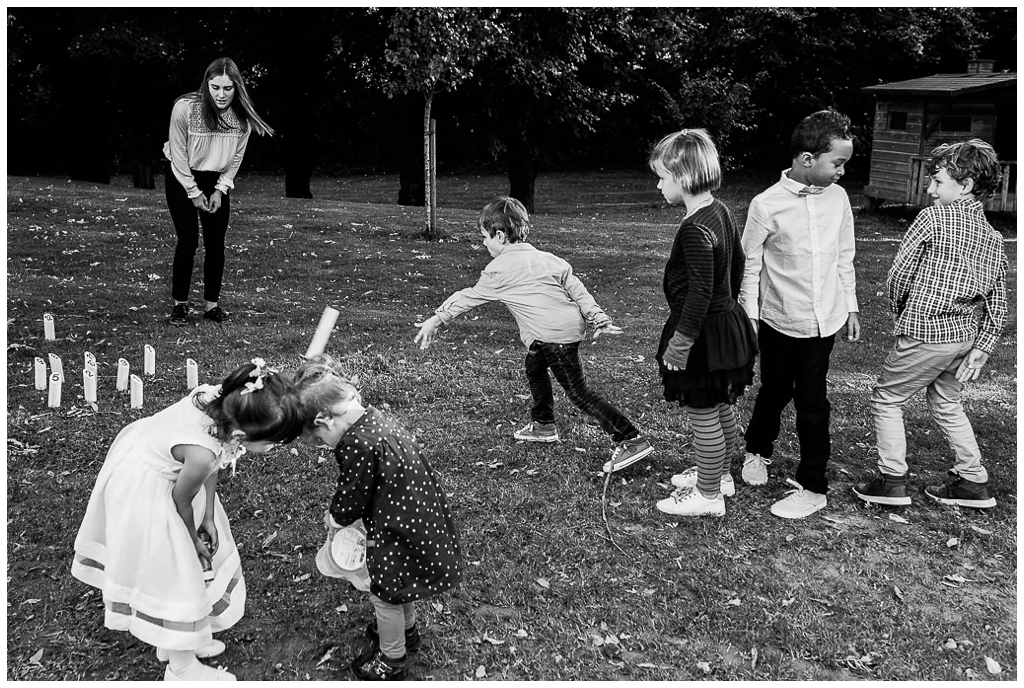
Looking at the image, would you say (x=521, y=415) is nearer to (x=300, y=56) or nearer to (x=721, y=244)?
(x=721, y=244)

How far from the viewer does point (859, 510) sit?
4.94 m

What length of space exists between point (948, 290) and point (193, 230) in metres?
5.73

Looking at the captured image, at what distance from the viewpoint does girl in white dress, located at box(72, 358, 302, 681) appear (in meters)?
3.14

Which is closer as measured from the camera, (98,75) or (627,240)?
(627,240)

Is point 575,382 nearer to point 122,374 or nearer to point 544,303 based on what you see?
point 544,303

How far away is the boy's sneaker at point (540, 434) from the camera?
579 centimetres

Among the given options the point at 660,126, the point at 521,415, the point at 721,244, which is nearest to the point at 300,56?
the point at 660,126

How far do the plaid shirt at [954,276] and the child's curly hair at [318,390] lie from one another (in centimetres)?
298

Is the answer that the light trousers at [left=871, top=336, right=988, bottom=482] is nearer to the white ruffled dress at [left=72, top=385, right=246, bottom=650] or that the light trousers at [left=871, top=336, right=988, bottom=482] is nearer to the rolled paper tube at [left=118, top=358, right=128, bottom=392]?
the white ruffled dress at [left=72, top=385, right=246, bottom=650]

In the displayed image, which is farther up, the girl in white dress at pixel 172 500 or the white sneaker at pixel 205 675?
the girl in white dress at pixel 172 500

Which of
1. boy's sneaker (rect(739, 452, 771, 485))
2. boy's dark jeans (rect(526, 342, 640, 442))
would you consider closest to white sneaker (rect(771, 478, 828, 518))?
boy's sneaker (rect(739, 452, 771, 485))

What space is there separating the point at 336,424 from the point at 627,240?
11.5 meters

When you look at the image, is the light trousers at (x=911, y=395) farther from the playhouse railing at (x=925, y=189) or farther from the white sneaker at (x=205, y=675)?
the playhouse railing at (x=925, y=189)

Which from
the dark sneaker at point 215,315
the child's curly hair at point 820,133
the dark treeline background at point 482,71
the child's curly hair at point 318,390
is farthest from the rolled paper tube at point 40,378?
the dark treeline background at point 482,71
